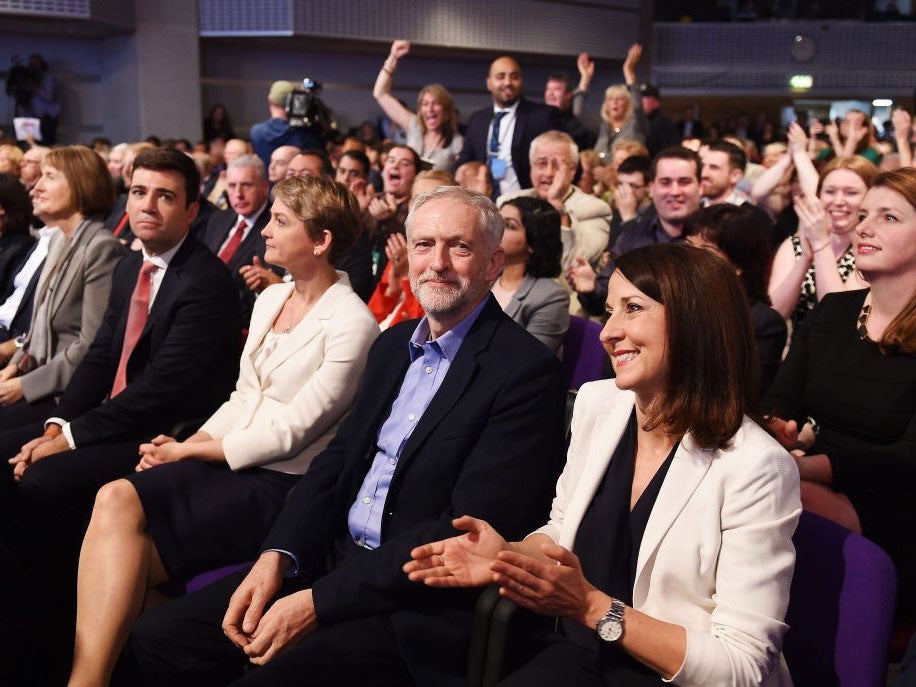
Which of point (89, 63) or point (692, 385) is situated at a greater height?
point (89, 63)

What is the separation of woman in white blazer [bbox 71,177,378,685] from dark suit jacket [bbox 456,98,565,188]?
10.1 ft

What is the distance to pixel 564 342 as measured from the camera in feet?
10.2

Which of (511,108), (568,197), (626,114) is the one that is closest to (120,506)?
(568,197)

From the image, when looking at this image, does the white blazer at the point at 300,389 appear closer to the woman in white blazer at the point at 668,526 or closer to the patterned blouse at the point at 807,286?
the woman in white blazer at the point at 668,526

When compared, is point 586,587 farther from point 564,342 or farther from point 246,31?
point 246,31

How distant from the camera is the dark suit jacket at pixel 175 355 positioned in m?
2.88

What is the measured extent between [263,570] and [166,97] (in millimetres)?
11435

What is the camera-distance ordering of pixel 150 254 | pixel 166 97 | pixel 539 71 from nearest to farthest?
pixel 150 254 → pixel 166 97 → pixel 539 71

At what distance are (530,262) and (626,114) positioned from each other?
3.94 m


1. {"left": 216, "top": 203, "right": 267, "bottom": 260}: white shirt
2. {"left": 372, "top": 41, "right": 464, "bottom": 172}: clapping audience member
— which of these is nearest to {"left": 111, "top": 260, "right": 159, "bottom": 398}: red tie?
{"left": 216, "top": 203, "right": 267, "bottom": 260}: white shirt

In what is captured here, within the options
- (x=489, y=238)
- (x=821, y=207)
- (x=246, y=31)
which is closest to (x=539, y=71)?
(x=246, y=31)

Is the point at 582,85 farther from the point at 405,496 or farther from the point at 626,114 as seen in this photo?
the point at 405,496

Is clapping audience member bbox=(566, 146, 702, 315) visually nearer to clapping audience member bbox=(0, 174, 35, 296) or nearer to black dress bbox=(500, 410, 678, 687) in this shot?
black dress bbox=(500, 410, 678, 687)

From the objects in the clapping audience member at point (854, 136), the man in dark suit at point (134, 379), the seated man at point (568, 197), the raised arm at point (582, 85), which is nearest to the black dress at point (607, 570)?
the man in dark suit at point (134, 379)
